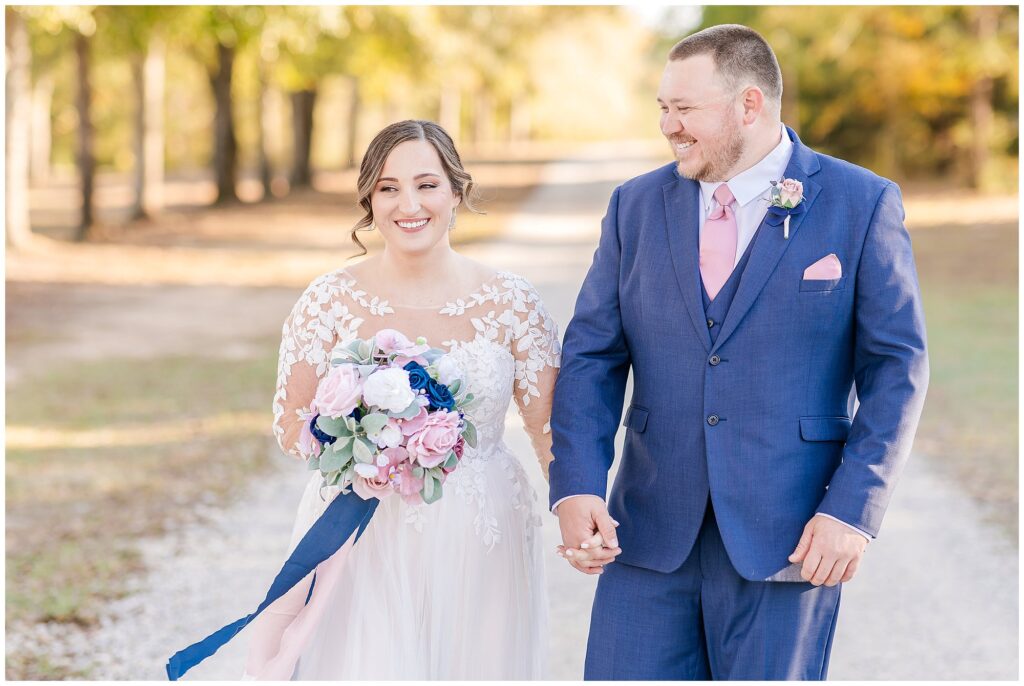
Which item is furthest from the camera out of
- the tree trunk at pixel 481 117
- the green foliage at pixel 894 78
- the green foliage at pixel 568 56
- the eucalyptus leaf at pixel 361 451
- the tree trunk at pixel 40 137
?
the tree trunk at pixel 481 117

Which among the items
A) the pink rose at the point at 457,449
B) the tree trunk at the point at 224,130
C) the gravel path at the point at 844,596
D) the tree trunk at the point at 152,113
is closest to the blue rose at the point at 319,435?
the pink rose at the point at 457,449

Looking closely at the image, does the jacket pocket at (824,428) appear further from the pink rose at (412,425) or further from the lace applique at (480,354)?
the pink rose at (412,425)

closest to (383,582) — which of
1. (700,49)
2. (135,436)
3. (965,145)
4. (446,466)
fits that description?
(446,466)

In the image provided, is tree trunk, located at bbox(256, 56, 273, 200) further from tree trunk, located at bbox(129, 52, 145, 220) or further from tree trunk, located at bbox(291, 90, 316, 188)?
tree trunk, located at bbox(129, 52, 145, 220)

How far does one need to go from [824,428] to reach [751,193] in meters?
0.65

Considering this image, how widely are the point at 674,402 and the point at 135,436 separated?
6.25 m

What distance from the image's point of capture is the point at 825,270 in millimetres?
2924

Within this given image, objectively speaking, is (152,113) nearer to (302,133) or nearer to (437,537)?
(302,133)

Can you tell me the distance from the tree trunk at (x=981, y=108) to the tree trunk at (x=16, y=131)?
17.7 metres

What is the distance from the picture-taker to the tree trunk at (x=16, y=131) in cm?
1636

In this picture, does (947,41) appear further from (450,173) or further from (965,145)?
(450,173)

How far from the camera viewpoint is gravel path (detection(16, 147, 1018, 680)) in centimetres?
476

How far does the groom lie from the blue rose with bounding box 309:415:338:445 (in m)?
0.61

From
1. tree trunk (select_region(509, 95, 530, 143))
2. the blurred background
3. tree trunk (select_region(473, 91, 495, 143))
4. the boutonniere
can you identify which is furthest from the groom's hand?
tree trunk (select_region(509, 95, 530, 143))
